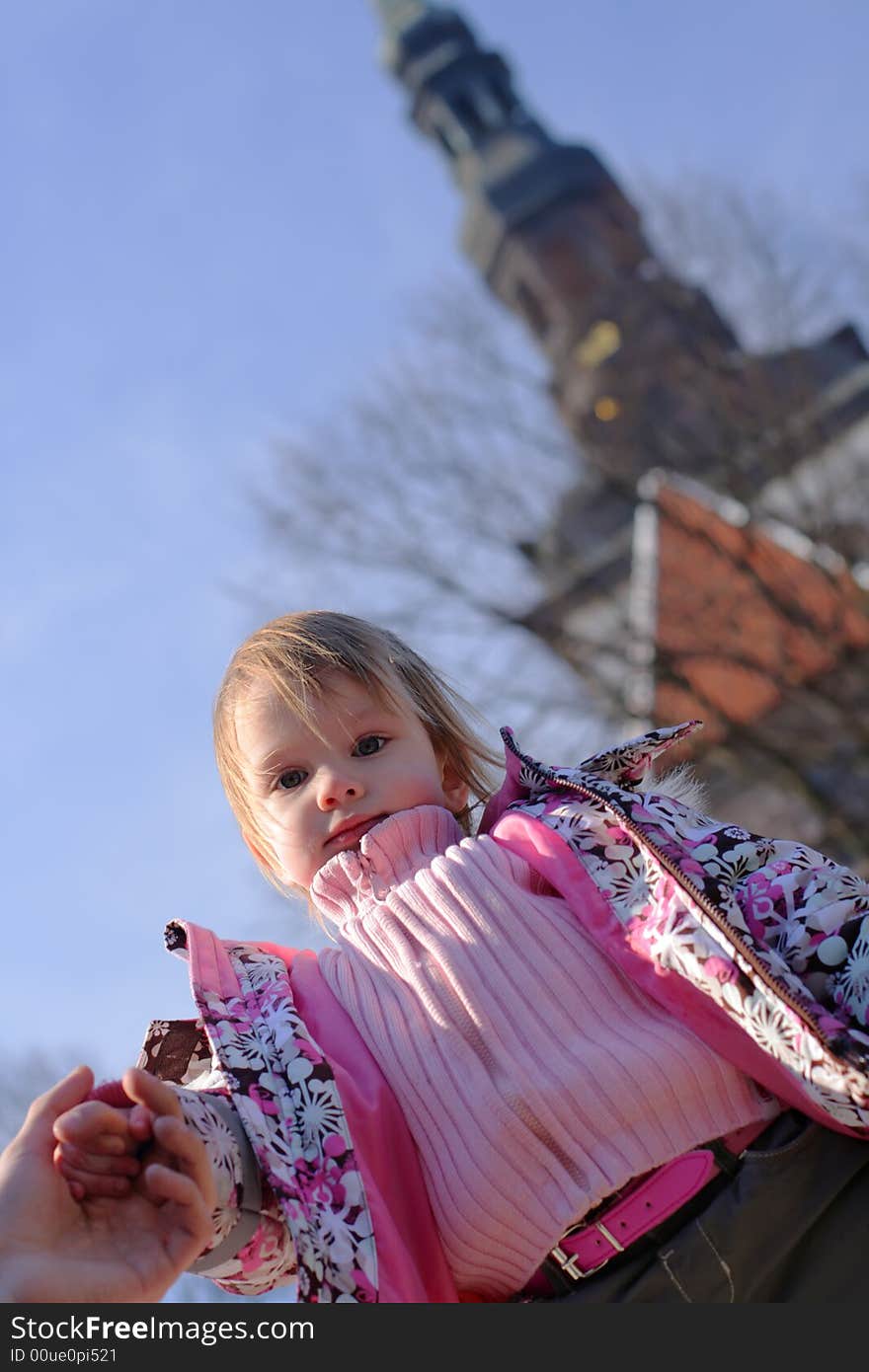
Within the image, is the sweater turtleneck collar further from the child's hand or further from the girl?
the child's hand

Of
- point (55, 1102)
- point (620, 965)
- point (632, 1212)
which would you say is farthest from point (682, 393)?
point (55, 1102)

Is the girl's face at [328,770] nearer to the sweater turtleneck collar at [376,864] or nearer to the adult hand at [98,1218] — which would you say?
the sweater turtleneck collar at [376,864]

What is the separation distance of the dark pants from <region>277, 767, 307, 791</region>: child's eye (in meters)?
0.90

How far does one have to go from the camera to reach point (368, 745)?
2479 mm

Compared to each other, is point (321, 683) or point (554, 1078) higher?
point (321, 683)

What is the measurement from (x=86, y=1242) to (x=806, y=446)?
12.1 m

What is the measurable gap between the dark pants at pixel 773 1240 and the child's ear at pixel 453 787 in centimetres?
92

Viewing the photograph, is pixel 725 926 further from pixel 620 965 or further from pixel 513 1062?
pixel 513 1062

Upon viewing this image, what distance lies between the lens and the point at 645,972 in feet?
6.91

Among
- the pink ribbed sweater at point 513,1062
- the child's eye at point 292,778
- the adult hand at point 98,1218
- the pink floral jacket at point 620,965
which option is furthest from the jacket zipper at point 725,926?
the adult hand at point 98,1218

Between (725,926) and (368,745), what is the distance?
0.74m

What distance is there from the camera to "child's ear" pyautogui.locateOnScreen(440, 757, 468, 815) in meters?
2.74

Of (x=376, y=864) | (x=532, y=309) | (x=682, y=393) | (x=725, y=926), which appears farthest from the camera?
(x=532, y=309)

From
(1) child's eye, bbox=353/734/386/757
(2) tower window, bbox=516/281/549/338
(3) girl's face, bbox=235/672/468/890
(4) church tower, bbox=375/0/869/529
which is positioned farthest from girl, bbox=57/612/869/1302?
(2) tower window, bbox=516/281/549/338
